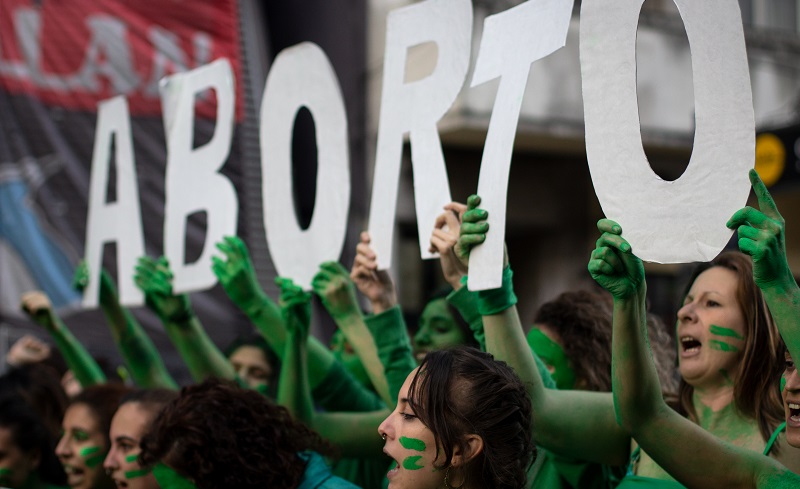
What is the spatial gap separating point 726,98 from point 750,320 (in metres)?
0.58

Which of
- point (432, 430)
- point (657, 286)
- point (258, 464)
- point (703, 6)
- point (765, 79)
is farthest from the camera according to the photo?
point (657, 286)

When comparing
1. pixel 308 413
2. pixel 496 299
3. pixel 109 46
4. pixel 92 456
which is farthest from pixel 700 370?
pixel 109 46

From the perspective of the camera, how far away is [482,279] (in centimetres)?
236

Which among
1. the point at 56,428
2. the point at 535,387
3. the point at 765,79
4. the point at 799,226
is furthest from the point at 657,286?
the point at 535,387

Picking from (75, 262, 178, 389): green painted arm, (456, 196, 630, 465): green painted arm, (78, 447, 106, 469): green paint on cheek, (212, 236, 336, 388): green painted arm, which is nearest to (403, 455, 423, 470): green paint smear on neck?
(456, 196, 630, 465): green painted arm

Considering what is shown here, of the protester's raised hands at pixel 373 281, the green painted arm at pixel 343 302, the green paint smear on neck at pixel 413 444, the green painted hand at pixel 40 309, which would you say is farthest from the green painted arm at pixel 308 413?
the green painted hand at pixel 40 309

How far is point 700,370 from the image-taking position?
7.86 ft

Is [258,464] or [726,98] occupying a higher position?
[726,98]

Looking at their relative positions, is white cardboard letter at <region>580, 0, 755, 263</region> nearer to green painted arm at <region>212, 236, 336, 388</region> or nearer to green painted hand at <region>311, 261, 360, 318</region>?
green painted hand at <region>311, 261, 360, 318</region>

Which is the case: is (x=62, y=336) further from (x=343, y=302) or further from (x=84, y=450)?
(x=343, y=302)

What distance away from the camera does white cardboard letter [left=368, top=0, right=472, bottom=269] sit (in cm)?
273

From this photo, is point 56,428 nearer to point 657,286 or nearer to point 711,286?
point 711,286

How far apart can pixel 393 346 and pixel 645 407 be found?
2.89ft

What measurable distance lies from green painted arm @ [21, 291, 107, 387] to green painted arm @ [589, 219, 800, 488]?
263 centimetres
